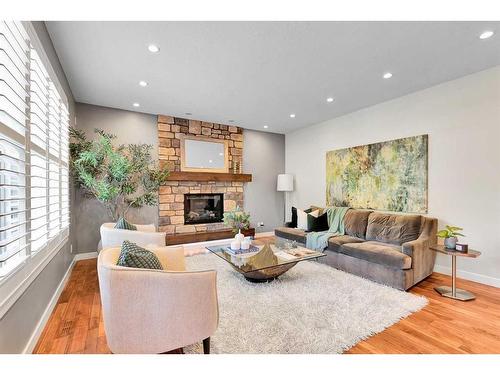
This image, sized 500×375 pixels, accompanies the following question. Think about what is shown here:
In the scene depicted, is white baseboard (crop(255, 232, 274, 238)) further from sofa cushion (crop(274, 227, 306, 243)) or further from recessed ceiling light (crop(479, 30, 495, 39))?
recessed ceiling light (crop(479, 30, 495, 39))

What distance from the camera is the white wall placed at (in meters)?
2.82

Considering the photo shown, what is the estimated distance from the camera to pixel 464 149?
9.98 ft

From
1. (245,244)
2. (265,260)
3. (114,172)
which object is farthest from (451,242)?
(114,172)

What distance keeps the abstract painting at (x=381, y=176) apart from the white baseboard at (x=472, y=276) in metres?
0.81

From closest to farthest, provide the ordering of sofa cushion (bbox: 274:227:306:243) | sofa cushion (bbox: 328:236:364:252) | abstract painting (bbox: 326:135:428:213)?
sofa cushion (bbox: 328:236:364:252)
abstract painting (bbox: 326:135:428:213)
sofa cushion (bbox: 274:227:306:243)

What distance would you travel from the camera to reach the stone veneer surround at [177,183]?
4684 mm

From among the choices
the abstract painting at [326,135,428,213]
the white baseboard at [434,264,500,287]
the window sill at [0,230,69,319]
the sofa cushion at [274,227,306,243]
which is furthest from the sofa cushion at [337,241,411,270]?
the window sill at [0,230,69,319]

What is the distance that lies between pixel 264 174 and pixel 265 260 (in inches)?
137

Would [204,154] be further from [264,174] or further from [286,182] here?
[286,182]

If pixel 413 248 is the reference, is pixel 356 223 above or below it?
above

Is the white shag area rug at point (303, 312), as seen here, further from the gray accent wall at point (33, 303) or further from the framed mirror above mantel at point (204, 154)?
the framed mirror above mantel at point (204, 154)

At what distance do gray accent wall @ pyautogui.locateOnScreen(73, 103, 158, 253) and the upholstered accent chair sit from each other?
3.27 metres

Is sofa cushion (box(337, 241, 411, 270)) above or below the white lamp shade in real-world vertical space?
below

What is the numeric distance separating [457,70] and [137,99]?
14.7 feet
